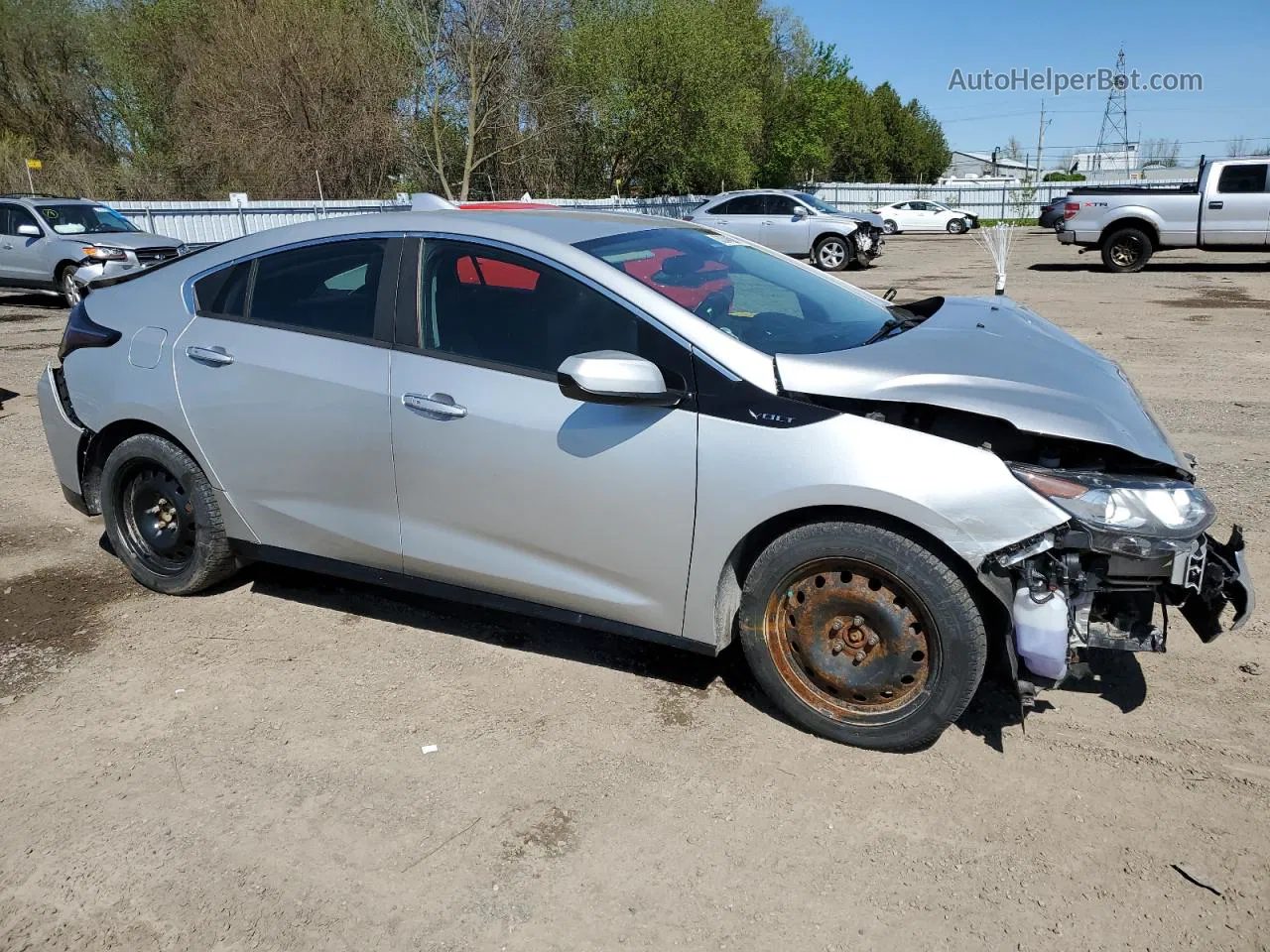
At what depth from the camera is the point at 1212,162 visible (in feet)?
60.4

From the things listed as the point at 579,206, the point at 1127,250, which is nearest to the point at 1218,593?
the point at 579,206

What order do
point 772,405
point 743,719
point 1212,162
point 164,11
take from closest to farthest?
point 772,405 → point 743,719 → point 1212,162 → point 164,11

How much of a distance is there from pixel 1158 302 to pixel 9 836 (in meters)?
15.4

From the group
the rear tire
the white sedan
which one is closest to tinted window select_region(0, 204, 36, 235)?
the rear tire

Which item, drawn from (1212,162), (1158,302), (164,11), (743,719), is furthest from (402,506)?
(164,11)

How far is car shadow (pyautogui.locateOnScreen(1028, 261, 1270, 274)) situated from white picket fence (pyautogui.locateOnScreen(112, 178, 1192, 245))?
165 centimetres

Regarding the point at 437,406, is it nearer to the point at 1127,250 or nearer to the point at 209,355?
the point at 209,355

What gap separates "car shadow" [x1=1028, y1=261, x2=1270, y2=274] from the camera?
19234 millimetres

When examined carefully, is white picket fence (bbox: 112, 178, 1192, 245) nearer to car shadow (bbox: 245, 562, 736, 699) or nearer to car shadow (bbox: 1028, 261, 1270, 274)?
car shadow (bbox: 1028, 261, 1270, 274)

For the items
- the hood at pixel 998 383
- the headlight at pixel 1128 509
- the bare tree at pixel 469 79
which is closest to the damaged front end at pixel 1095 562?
the headlight at pixel 1128 509

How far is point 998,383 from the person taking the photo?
10.1 feet

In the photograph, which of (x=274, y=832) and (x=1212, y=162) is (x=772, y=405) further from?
(x=1212, y=162)

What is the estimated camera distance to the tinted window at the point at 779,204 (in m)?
22.1

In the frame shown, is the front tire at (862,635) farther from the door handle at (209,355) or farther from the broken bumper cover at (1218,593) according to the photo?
the door handle at (209,355)
